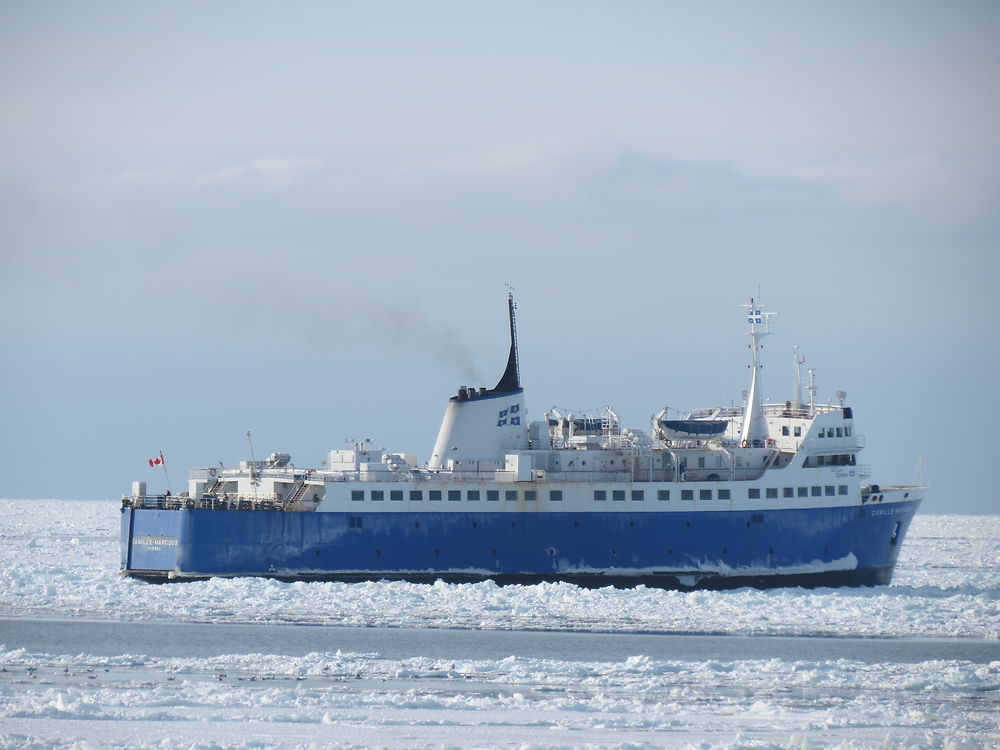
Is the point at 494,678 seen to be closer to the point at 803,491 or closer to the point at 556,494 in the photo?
the point at 556,494

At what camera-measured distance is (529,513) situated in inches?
1704

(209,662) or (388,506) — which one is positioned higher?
(388,506)

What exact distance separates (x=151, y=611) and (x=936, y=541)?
137 ft

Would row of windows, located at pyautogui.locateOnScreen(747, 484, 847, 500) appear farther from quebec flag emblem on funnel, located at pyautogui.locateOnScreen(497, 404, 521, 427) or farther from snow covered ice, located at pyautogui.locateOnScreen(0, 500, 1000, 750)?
quebec flag emblem on funnel, located at pyautogui.locateOnScreen(497, 404, 521, 427)

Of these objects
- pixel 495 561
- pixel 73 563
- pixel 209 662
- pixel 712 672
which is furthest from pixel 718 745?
pixel 73 563

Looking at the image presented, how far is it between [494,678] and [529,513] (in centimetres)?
1506

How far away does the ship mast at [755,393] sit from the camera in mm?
46656

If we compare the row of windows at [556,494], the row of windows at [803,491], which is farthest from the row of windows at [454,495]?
the row of windows at [803,491]

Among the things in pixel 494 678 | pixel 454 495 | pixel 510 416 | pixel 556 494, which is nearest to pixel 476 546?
pixel 454 495

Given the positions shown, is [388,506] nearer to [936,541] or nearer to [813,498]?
[813,498]

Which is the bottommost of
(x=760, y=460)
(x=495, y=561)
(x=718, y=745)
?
(x=718, y=745)

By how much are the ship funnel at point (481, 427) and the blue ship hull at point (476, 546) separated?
2369mm

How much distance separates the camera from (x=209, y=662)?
1161 inches

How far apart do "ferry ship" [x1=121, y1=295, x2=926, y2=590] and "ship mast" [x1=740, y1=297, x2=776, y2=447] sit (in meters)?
0.49
